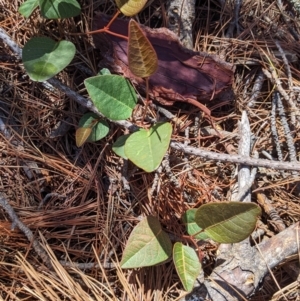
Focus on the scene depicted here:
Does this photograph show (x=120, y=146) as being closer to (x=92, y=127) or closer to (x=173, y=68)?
(x=92, y=127)

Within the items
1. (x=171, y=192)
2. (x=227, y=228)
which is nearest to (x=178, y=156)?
(x=171, y=192)

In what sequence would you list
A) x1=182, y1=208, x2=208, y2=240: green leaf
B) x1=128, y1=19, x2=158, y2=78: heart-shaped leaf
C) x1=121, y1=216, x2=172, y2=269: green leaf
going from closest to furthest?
x1=128, y1=19, x2=158, y2=78: heart-shaped leaf, x1=121, y1=216, x2=172, y2=269: green leaf, x1=182, y1=208, x2=208, y2=240: green leaf

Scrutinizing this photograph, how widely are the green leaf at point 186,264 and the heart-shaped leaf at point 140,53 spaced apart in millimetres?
533

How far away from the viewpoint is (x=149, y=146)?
4.03ft

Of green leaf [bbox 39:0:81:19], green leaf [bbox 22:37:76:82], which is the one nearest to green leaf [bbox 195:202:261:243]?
green leaf [bbox 22:37:76:82]

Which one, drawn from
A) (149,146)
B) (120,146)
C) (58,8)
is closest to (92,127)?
(120,146)

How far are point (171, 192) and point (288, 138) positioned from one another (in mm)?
449

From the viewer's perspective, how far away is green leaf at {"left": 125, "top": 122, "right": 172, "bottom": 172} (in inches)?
45.8

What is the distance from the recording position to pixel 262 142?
1.54m

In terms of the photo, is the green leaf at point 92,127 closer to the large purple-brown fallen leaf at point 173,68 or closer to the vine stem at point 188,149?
the vine stem at point 188,149

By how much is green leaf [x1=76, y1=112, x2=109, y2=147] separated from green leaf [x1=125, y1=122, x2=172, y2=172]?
0.14m

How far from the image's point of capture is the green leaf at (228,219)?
118cm

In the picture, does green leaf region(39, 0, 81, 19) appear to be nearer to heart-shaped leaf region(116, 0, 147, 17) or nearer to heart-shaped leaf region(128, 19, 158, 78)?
heart-shaped leaf region(116, 0, 147, 17)

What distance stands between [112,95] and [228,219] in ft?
1.66
